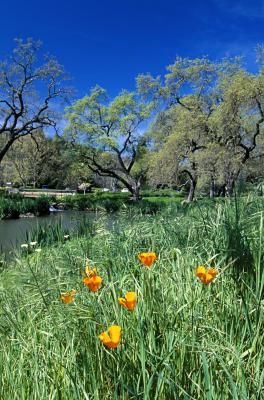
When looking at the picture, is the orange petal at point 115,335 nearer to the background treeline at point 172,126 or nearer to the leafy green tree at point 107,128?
the background treeline at point 172,126

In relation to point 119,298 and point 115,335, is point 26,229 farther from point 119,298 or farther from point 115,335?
point 115,335

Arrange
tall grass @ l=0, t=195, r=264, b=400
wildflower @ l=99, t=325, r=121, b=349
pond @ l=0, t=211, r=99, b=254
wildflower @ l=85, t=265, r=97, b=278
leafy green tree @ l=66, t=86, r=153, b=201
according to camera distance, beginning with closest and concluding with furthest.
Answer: wildflower @ l=99, t=325, r=121, b=349
tall grass @ l=0, t=195, r=264, b=400
wildflower @ l=85, t=265, r=97, b=278
pond @ l=0, t=211, r=99, b=254
leafy green tree @ l=66, t=86, r=153, b=201

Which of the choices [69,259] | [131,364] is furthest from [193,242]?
[131,364]

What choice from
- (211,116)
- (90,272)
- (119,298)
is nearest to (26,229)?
(90,272)

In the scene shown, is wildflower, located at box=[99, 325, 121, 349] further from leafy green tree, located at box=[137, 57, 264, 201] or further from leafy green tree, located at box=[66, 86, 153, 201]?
leafy green tree, located at box=[66, 86, 153, 201]

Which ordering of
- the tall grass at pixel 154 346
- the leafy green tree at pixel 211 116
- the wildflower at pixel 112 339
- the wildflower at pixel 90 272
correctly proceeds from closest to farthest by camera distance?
the wildflower at pixel 112 339 < the tall grass at pixel 154 346 < the wildflower at pixel 90 272 < the leafy green tree at pixel 211 116

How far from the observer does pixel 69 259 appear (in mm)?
3387

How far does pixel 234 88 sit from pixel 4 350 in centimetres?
1678

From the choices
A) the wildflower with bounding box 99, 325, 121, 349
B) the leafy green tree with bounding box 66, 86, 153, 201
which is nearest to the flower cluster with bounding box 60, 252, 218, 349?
the wildflower with bounding box 99, 325, 121, 349

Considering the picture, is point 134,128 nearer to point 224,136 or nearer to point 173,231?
point 224,136

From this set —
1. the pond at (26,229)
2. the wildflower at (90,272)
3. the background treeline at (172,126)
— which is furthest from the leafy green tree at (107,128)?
the wildflower at (90,272)

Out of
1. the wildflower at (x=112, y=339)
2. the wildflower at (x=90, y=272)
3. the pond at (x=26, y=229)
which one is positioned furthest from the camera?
the pond at (x=26, y=229)

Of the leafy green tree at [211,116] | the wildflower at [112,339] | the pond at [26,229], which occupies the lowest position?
the pond at [26,229]

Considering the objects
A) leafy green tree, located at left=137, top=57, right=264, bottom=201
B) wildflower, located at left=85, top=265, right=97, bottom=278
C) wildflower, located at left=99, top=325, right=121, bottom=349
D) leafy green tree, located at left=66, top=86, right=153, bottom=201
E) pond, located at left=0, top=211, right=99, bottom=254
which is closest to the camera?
wildflower, located at left=99, top=325, right=121, bottom=349
